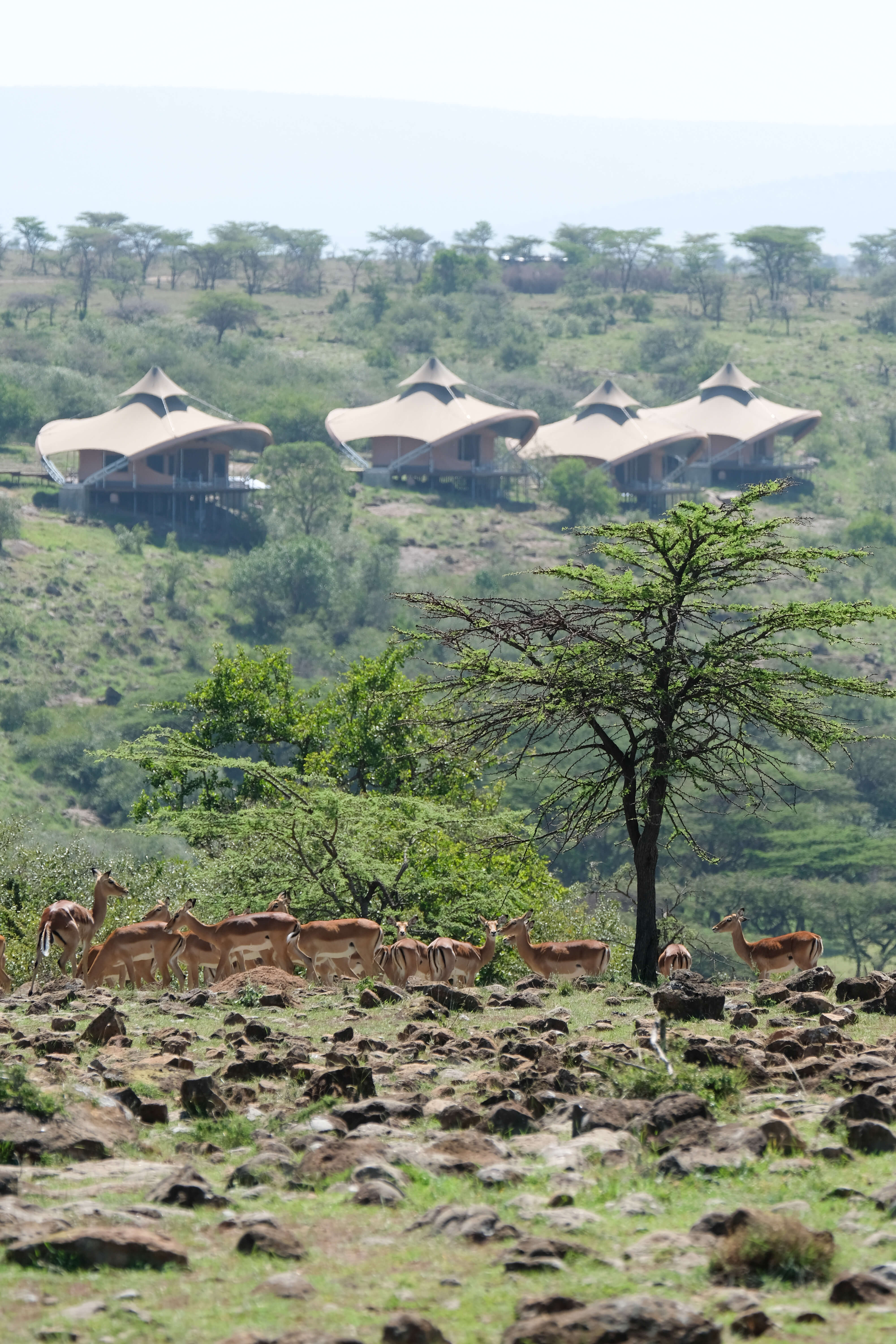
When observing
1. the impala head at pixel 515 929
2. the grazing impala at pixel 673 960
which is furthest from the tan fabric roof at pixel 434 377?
the grazing impala at pixel 673 960

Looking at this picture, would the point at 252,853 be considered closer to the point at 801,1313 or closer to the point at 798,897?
the point at 801,1313

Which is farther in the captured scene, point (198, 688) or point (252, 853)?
point (198, 688)

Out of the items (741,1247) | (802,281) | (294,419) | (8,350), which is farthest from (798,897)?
(802,281)

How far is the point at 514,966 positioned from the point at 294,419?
91789 millimetres

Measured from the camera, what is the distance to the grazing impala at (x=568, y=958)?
13.9 metres

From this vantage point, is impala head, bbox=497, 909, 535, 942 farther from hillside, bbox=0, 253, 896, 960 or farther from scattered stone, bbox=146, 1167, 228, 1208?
hillside, bbox=0, 253, 896, 960

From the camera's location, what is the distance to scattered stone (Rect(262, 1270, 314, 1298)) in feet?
17.5

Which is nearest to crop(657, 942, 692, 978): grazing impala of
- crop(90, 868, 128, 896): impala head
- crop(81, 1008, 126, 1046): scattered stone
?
crop(90, 868, 128, 896): impala head

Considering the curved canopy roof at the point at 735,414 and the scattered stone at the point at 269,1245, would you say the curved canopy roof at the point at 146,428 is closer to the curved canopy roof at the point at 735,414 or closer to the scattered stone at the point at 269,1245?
the curved canopy roof at the point at 735,414

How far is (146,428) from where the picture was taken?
299 feet

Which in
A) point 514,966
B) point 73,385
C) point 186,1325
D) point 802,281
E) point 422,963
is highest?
point 802,281

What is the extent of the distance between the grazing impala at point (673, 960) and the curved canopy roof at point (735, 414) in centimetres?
9781

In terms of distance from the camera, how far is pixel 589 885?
1949 inches

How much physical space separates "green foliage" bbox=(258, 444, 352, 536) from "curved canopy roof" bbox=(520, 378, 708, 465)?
1772 centimetres
